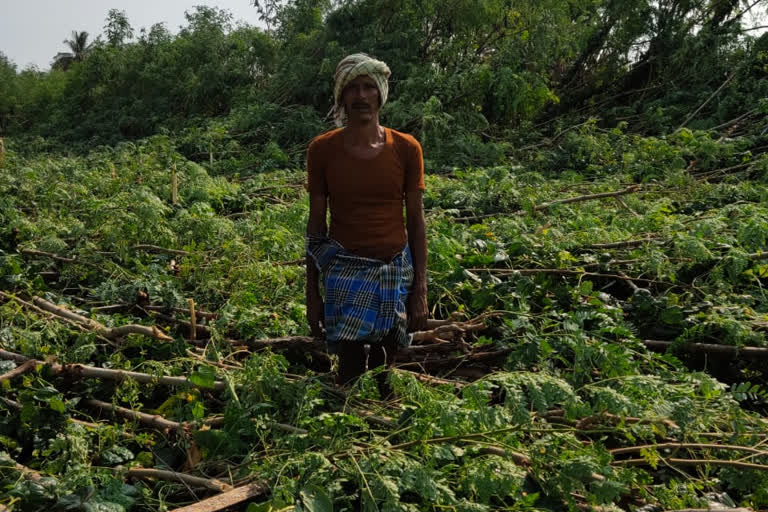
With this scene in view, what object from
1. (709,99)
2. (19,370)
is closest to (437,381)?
(19,370)

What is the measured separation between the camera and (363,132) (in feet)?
8.35

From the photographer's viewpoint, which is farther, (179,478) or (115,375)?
(115,375)

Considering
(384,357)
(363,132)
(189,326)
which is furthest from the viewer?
(189,326)

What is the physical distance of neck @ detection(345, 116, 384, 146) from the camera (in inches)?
100.0

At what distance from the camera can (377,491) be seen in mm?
1980

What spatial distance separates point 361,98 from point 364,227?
0.52 meters

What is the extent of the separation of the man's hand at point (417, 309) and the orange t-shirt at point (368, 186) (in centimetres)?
20

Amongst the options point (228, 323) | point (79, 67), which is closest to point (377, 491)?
point (228, 323)

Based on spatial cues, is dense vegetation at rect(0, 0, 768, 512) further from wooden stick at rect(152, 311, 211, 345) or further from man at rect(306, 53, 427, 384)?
man at rect(306, 53, 427, 384)

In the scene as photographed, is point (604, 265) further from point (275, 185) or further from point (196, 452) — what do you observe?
point (275, 185)

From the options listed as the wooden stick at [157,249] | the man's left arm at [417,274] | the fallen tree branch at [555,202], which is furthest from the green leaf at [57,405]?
the fallen tree branch at [555,202]

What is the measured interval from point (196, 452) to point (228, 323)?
40.2 inches

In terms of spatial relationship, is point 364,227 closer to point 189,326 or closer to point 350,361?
point 350,361

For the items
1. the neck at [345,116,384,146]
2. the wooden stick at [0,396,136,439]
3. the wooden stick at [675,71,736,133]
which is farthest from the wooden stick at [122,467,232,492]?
the wooden stick at [675,71,736,133]
